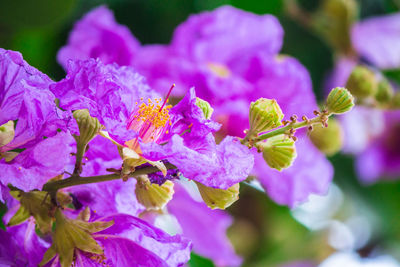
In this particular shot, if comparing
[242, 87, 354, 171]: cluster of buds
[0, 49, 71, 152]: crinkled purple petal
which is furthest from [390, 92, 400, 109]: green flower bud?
[0, 49, 71, 152]: crinkled purple petal

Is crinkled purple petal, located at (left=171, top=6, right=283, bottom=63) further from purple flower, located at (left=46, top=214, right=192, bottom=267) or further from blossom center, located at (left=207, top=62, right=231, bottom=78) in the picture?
purple flower, located at (left=46, top=214, right=192, bottom=267)

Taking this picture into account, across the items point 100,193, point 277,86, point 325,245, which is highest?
point 277,86

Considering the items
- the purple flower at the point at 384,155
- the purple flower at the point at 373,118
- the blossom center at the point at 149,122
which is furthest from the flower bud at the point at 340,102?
the purple flower at the point at 384,155

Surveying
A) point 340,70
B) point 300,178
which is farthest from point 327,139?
point 340,70

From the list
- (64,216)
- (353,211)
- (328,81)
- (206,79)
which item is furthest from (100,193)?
(353,211)

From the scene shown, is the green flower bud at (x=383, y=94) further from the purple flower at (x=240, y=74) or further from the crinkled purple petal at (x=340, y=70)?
the crinkled purple petal at (x=340, y=70)

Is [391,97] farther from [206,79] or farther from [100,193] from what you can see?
[100,193]
